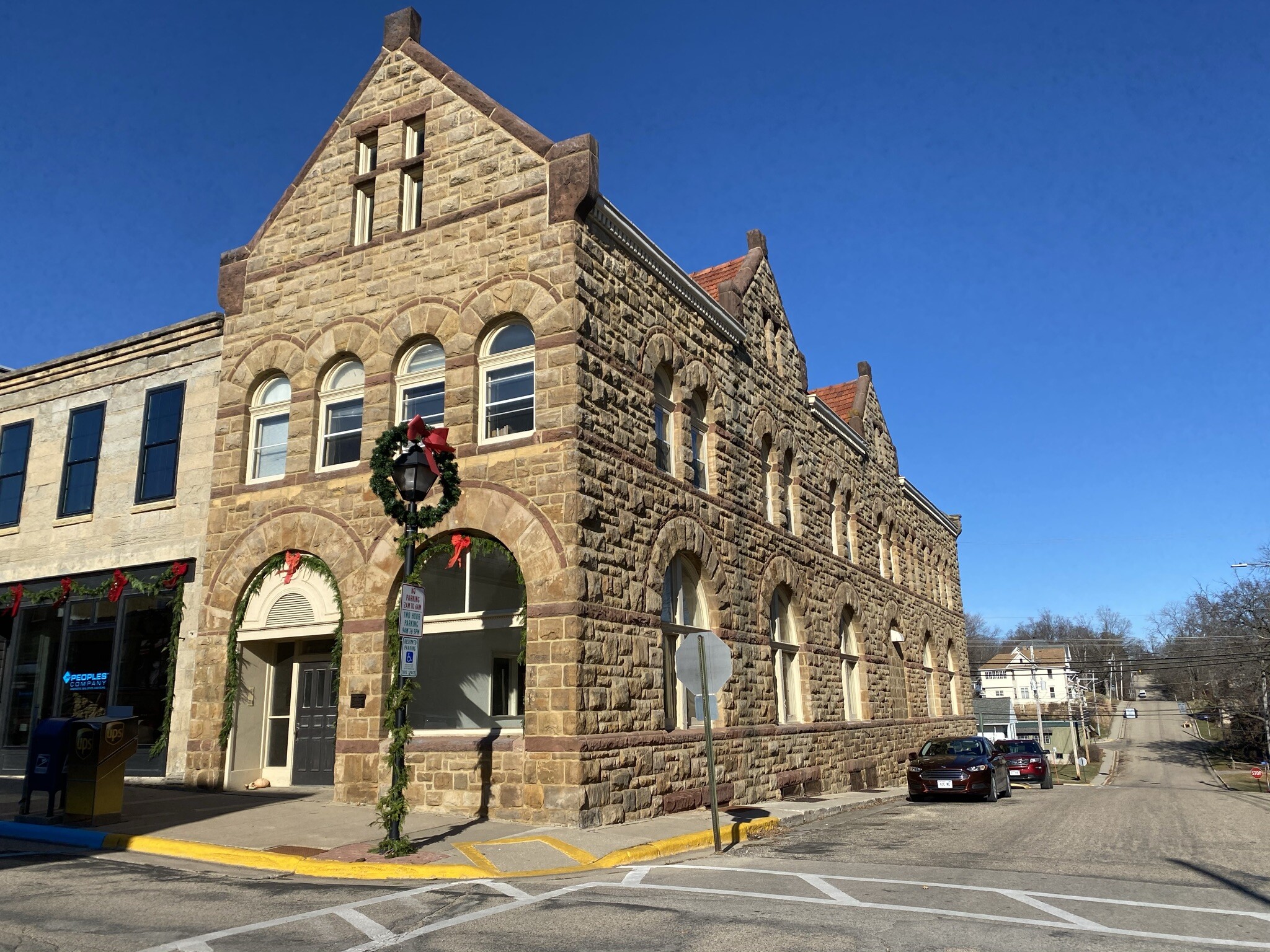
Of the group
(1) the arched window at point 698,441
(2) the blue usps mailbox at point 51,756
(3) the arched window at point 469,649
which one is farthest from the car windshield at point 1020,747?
(2) the blue usps mailbox at point 51,756

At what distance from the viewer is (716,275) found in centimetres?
2238

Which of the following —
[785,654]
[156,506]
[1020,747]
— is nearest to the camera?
[156,506]

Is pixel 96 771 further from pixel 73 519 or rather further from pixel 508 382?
pixel 73 519

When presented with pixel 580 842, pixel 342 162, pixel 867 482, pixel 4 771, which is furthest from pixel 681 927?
pixel 867 482

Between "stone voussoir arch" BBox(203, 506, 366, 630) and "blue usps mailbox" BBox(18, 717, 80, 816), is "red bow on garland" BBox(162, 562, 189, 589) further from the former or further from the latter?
"blue usps mailbox" BBox(18, 717, 80, 816)

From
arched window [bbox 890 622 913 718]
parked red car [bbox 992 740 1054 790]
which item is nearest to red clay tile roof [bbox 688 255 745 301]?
arched window [bbox 890 622 913 718]

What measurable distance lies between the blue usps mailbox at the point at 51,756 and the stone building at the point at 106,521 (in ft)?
13.8

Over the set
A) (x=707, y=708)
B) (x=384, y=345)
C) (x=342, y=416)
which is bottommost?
(x=707, y=708)

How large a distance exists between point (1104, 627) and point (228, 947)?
13415cm

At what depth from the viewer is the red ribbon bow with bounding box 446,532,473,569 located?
550 inches

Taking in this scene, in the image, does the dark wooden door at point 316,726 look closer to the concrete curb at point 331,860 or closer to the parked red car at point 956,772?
the concrete curb at point 331,860

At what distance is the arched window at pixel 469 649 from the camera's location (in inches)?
548

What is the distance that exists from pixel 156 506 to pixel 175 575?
1615 mm

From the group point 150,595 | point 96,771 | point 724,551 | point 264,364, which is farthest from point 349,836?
point 724,551
